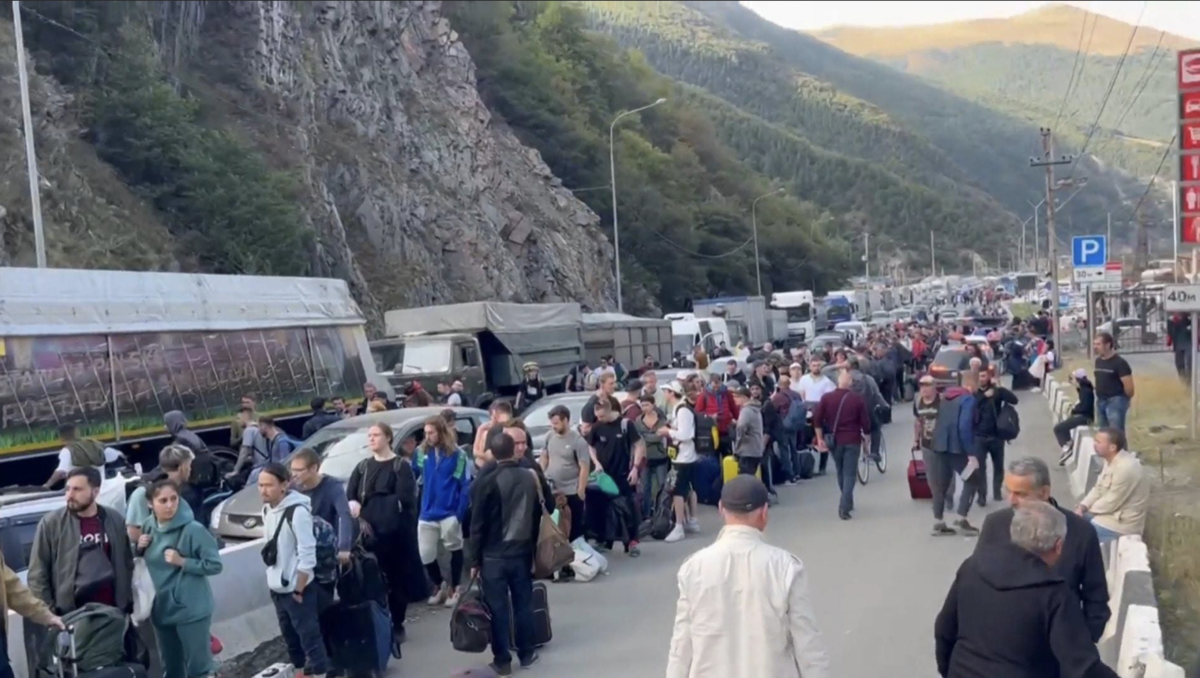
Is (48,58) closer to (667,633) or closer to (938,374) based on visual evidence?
(938,374)

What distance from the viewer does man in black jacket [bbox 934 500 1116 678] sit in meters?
4.48

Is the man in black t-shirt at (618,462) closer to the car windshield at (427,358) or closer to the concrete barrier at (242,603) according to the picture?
the concrete barrier at (242,603)

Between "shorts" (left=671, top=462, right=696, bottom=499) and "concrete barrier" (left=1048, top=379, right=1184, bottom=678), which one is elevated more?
"concrete barrier" (left=1048, top=379, right=1184, bottom=678)

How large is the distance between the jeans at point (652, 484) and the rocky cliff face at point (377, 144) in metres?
26.1

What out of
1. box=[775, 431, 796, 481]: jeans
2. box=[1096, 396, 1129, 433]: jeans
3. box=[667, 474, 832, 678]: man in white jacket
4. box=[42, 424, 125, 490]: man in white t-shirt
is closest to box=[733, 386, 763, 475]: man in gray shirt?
box=[775, 431, 796, 481]: jeans

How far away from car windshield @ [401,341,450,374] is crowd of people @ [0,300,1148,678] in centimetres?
625

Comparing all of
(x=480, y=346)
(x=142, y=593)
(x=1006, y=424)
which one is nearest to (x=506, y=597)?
(x=142, y=593)

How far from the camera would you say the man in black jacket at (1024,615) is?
4484 mm

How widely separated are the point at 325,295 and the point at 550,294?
3067 cm

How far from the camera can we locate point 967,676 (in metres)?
4.70

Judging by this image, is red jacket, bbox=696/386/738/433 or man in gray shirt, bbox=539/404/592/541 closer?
man in gray shirt, bbox=539/404/592/541

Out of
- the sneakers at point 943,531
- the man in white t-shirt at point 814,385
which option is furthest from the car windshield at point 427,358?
the sneakers at point 943,531

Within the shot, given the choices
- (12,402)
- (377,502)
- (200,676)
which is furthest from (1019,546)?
(12,402)

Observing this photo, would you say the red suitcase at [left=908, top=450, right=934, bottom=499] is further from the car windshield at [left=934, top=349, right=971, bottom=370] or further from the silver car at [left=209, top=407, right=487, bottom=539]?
the car windshield at [left=934, top=349, right=971, bottom=370]
